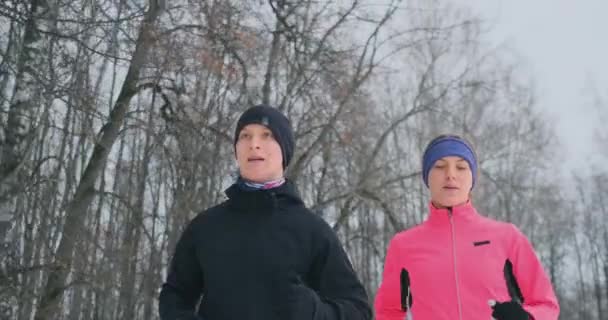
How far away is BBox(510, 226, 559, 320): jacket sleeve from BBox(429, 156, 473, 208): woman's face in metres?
0.27

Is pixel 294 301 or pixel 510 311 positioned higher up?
pixel 294 301

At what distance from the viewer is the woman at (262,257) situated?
1.85m

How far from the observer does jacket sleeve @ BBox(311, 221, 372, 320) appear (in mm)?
1844

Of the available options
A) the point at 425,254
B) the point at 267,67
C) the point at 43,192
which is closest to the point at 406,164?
the point at 267,67

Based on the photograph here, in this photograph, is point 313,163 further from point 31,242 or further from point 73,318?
point 31,242

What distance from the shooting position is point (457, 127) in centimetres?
1239

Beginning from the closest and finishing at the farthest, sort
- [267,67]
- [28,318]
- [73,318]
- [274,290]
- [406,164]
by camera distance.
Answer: [274,290] < [28,318] < [73,318] < [267,67] < [406,164]

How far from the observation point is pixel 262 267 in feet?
6.23

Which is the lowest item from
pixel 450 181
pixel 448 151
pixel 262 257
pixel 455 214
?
pixel 262 257

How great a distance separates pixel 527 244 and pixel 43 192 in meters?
5.80

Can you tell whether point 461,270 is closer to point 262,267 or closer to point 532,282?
point 532,282

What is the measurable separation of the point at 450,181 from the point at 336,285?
79 cm

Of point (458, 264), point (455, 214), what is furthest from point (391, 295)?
point (455, 214)

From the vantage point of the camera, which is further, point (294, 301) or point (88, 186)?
point (88, 186)
